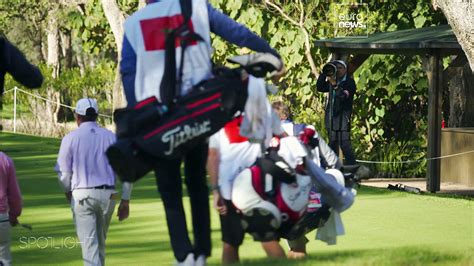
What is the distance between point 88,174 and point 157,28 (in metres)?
4.87

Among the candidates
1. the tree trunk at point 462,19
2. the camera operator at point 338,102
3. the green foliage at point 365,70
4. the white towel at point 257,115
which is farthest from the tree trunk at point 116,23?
the white towel at point 257,115

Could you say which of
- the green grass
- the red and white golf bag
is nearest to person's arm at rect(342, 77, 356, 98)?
the green grass

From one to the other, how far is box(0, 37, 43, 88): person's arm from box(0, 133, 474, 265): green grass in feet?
A: 12.7

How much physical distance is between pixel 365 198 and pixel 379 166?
7807mm

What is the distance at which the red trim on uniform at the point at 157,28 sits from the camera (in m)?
6.60

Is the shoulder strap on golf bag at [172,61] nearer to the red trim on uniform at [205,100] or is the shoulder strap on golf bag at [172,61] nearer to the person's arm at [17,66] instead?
the red trim on uniform at [205,100]

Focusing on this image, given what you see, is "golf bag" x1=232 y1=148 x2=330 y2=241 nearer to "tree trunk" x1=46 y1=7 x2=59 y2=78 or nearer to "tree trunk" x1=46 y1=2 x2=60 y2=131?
"tree trunk" x1=46 y1=2 x2=60 y2=131

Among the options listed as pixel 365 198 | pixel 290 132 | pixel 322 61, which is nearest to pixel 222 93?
pixel 290 132

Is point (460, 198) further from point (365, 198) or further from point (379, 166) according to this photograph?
point (379, 166)

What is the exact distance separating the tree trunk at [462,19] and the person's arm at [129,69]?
884cm

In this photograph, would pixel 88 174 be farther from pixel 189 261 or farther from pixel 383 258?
pixel 189 261

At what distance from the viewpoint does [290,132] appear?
11047mm

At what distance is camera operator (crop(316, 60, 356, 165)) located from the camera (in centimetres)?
2138

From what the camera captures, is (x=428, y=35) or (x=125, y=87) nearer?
(x=125, y=87)
